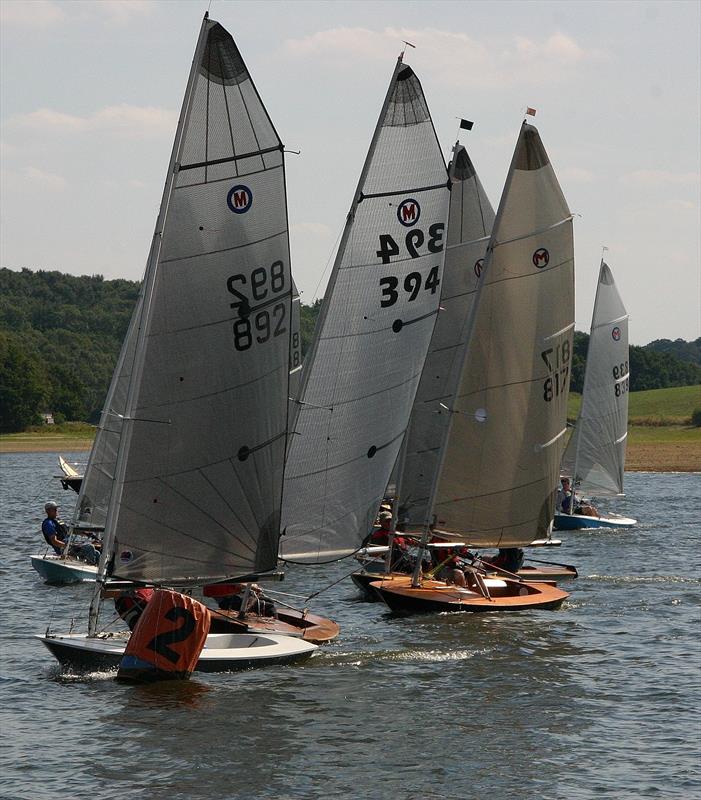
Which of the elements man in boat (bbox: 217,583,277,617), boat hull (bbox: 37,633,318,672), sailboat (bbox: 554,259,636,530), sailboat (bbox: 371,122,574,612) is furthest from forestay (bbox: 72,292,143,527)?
sailboat (bbox: 554,259,636,530)

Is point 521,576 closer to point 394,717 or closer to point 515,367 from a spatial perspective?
point 515,367

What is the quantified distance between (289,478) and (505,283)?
6741 millimetres

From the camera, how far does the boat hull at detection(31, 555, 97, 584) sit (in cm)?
3259

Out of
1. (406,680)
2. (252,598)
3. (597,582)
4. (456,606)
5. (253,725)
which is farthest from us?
(597,582)

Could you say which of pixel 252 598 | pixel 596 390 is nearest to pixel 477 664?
pixel 252 598

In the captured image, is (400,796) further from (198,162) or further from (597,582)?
(597,582)

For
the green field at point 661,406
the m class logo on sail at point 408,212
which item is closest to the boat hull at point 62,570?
the m class logo on sail at point 408,212

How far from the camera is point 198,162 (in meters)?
20.1

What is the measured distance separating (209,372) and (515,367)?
9.69m

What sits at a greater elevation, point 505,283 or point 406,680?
point 505,283

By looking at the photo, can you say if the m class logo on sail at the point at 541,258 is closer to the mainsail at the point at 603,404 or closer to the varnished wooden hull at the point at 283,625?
the varnished wooden hull at the point at 283,625

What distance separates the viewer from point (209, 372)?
825 inches

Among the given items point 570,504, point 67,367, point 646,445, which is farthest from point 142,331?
point 67,367

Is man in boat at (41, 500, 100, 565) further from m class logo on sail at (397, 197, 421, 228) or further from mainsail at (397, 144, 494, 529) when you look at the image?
m class logo on sail at (397, 197, 421, 228)
